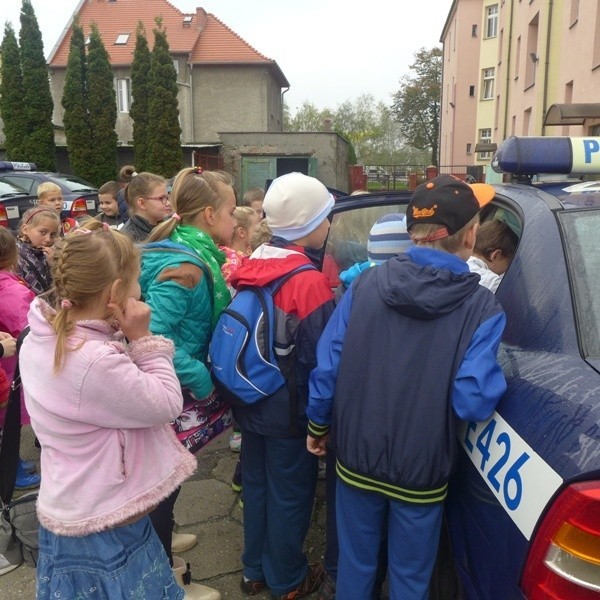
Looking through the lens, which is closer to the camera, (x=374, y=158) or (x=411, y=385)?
(x=411, y=385)

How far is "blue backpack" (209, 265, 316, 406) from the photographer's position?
6.85 ft

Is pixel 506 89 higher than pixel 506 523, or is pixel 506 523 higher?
pixel 506 89

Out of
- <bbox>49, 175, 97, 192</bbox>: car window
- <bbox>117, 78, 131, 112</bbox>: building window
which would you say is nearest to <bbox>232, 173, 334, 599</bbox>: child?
<bbox>49, 175, 97, 192</bbox>: car window

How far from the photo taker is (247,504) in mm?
2393

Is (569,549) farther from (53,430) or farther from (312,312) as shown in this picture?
(53,430)

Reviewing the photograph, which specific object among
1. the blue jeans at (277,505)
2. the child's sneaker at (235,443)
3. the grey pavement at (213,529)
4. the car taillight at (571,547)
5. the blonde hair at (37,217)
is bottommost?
the grey pavement at (213,529)

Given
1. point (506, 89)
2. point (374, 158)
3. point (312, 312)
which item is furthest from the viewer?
point (374, 158)

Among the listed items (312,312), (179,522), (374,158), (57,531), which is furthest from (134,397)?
(374,158)

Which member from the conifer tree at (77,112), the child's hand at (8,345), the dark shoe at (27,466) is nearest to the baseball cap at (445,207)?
the child's hand at (8,345)

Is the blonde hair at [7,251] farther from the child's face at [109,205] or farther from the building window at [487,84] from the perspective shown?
the building window at [487,84]

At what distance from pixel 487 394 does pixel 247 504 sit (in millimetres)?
1262

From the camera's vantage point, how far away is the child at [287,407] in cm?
208

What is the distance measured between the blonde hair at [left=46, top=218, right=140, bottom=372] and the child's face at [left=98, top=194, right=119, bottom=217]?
4.40 metres

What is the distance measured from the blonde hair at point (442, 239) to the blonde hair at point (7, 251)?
2290 mm
